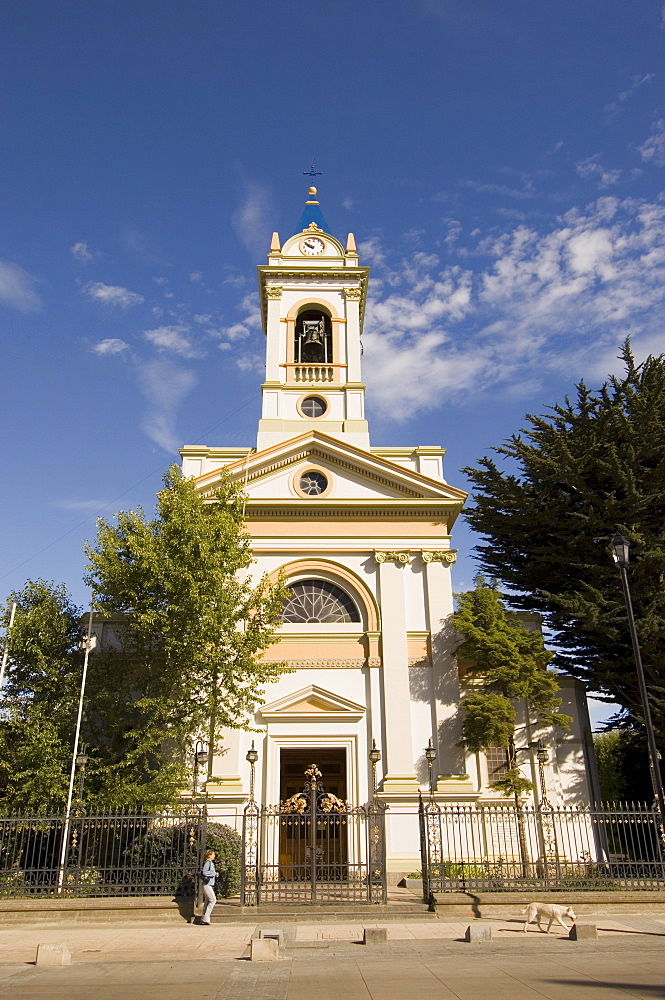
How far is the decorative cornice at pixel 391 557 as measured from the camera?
2461cm

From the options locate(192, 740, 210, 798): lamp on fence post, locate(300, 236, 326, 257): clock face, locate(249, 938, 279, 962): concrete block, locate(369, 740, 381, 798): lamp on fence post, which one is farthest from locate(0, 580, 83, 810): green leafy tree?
locate(300, 236, 326, 257): clock face

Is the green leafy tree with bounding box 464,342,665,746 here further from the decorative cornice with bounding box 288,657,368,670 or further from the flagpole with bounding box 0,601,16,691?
the flagpole with bounding box 0,601,16,691

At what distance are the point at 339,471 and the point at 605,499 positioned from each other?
8901 millimetres

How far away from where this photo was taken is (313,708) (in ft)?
74.4

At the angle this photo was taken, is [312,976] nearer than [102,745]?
Yes

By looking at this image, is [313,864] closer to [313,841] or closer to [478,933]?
[313,841]

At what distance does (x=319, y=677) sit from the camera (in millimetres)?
23219

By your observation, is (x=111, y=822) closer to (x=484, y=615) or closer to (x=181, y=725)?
(x=181, y=725)

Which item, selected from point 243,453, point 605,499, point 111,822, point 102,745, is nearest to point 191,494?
point 243,453

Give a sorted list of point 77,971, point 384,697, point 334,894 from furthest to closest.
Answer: point 384,697 < point 334,894 < point 77,971

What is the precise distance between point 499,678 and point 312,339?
1600 centimetres

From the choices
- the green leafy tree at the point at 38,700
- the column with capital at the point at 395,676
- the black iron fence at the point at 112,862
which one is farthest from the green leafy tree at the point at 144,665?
the column with capital at the point at 395,676

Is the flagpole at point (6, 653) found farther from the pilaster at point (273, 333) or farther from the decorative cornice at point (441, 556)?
the pilaster at point (273, 333)

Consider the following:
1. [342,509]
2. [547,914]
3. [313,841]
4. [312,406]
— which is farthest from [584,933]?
[312,406]
